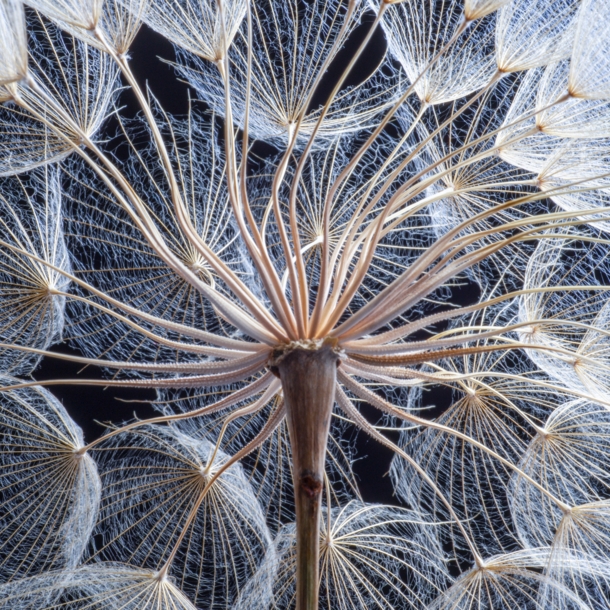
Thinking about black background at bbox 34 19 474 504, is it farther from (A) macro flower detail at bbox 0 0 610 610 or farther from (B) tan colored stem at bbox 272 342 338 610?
(B) tan colored stem at bbox 272 342 338 610

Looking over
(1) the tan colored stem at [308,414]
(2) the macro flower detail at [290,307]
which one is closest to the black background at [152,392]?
(2) the macro flower detail at [290,307]

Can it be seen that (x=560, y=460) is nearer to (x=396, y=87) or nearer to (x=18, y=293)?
(x=396, y=87)

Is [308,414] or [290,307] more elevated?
[290,307]

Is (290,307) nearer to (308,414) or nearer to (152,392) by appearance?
(308,414)

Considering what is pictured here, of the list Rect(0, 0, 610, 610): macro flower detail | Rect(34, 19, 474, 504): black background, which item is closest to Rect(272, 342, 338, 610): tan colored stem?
Rect(0, 0, 610, 610): macro flower detail

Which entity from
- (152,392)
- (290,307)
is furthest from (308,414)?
(152,392)

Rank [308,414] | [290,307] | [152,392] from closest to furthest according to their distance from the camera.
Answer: [308,414], [290,307], [152,392]

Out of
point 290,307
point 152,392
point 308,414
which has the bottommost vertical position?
point 308,414

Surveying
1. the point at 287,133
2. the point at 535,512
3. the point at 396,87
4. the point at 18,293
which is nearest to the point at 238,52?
the point at 287,133
